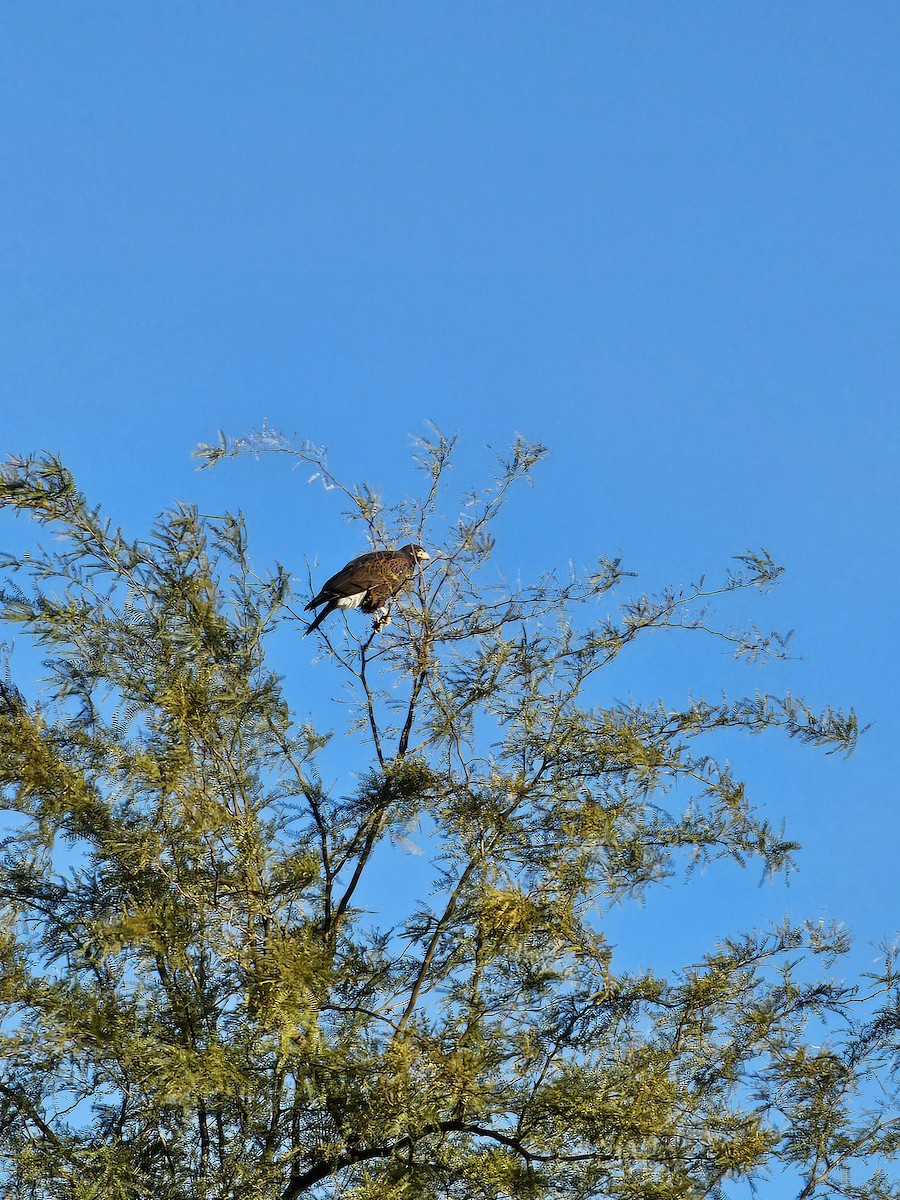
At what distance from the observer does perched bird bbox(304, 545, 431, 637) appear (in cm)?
449

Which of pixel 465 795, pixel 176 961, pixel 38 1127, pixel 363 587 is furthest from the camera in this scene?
pixel 363 587

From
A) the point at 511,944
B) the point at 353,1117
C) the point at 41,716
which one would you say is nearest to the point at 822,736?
the point at 511,944

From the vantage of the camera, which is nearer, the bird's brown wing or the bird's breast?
the bird's brown wing

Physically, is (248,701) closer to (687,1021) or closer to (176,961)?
(176,961)

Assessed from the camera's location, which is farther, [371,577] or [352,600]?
[352,600]

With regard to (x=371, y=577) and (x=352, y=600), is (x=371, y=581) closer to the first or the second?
(x=371, y=577)

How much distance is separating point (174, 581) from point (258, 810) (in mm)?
791

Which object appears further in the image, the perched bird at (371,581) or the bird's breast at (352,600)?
the bird's breast at (352,600)

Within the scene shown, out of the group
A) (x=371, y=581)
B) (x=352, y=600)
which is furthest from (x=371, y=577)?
(x=352, y=600)

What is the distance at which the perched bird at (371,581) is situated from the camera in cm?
449

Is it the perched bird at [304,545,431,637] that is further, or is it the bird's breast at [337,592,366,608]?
the bird's breast at [337,592,366,608]

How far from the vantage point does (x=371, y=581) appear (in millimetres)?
4574

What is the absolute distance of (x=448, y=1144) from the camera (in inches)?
153

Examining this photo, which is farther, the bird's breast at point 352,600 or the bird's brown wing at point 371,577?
the bird's breast at point 352,600
